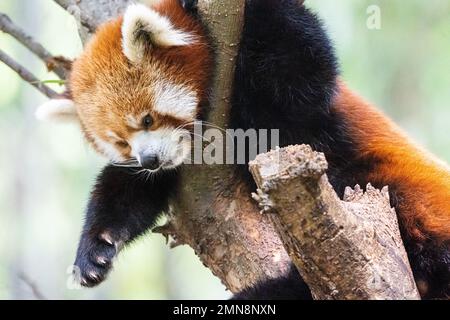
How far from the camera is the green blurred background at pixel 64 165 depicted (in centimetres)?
928

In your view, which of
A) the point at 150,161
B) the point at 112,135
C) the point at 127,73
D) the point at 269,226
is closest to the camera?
the point at 269,226

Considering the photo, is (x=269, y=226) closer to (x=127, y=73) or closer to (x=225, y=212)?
(x=225, y=212)

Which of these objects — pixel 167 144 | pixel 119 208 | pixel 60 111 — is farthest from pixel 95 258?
pixel 60 111

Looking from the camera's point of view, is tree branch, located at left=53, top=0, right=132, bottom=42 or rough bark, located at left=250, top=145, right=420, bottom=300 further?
tree branch, located at left=53, top=0, right=132, bottom=42

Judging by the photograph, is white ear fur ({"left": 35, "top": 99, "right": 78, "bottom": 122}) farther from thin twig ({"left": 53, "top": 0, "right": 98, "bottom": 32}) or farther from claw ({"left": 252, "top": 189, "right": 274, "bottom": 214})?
claw ({"left": 252, "top": 189, "right": 274, "bottom": 214})

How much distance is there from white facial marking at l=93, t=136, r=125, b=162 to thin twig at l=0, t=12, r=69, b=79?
2.15 ft

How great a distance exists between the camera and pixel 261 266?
3.10 metres

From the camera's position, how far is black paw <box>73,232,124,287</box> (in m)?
3.45

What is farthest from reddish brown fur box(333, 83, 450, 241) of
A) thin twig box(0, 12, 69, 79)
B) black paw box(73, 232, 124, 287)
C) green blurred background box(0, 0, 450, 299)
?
green blurred background box(0, 0, 450, 299)

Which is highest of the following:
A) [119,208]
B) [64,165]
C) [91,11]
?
[91,11]

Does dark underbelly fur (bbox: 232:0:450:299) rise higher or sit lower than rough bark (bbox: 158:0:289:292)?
higher

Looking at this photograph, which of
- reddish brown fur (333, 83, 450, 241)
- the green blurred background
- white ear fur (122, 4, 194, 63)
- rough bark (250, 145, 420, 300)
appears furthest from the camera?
the green blurred background

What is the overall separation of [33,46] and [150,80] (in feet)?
3.77

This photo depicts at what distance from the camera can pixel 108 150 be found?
3723mm
